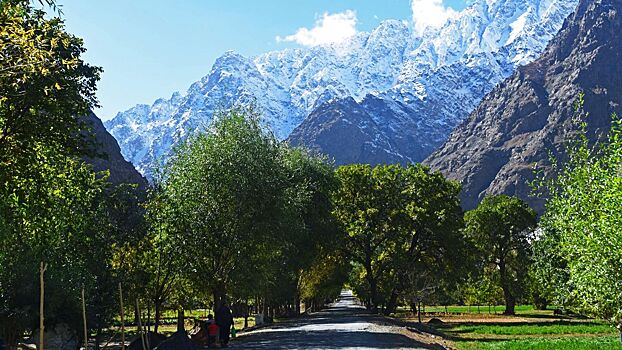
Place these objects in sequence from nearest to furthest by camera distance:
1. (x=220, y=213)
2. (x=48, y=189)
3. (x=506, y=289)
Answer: (x=48, y=189)
(x=220, y=213)
(x=506, y=289)

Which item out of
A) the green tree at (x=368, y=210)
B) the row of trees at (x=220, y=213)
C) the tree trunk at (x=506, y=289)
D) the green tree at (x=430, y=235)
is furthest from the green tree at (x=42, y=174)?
the tree trunk at (x=506, y=289)

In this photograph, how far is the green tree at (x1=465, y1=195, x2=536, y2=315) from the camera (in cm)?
7569

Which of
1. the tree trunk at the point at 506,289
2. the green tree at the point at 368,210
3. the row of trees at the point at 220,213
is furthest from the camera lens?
the tree trunk at the point at 506,289

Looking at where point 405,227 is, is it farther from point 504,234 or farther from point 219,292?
point 219,292

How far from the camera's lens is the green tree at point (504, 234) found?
248 feet

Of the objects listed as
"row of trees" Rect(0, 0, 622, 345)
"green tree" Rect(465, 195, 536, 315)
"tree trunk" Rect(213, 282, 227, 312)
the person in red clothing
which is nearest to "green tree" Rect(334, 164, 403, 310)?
"row of trees" Rect(0, 0, 622, 345)

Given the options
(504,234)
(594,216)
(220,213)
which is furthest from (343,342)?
(504,234)

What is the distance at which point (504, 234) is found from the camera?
75.9 metres

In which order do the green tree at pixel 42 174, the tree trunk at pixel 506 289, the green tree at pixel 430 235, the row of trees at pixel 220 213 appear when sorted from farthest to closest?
1. the tree trunk at pixel 506 289
2. the green tree at pixel 430 235
3. the row of trees at pixel 220 213
4. the green tree at pixel 42 174

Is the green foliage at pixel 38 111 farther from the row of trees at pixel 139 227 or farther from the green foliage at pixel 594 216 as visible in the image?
the green foliage at pixel 594 216

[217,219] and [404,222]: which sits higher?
[404,222]

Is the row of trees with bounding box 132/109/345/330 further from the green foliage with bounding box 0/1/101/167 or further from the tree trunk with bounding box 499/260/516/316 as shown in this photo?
the tree trunk with bounding box 499/260/516/316

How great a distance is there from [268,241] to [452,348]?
1164 centimetres

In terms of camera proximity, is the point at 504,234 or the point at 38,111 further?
the point at 504,234
